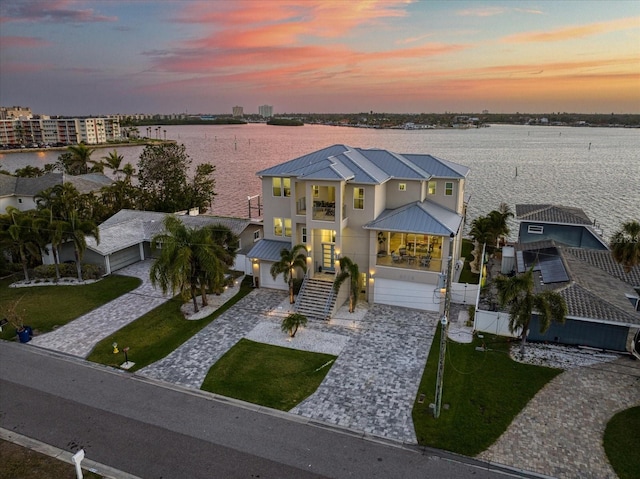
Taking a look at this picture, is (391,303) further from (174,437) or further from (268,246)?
(174,437)

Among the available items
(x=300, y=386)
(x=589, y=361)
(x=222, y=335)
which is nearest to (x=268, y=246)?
(x=222, y=335)

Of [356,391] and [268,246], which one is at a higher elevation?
[268,246]

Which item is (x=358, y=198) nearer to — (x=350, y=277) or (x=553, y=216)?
(x=350, y=277)

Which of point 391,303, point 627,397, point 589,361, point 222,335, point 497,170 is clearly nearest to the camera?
point 627,397

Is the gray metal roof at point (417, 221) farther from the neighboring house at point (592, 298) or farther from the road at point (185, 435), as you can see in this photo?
the road at point (185, 435)

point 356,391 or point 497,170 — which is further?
point 497,170
